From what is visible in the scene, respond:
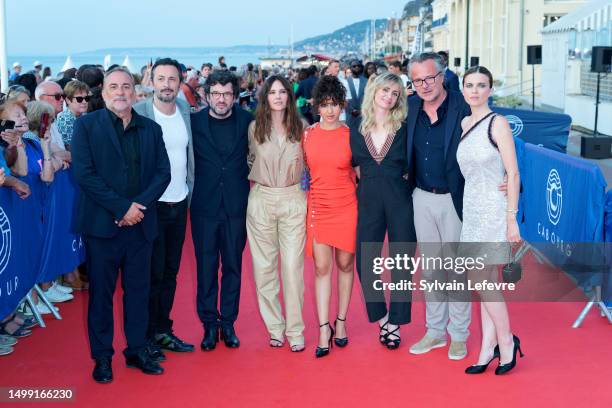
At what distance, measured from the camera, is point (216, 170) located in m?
5.36

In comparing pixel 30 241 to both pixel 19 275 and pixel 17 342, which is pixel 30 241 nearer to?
pixel 19 275

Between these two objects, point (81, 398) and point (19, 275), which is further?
point (19, 275)

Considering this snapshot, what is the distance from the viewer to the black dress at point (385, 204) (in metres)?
5.21

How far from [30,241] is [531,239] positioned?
483 centimetres

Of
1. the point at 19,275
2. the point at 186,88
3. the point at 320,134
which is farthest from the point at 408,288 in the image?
the point at 186,88

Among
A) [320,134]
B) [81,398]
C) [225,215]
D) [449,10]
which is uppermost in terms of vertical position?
[449,10]

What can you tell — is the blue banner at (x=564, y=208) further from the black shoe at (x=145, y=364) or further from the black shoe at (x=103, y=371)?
the black shoe at (x=103, y=371)

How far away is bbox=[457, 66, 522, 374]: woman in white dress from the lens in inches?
185

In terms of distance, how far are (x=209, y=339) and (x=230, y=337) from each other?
0.16 m

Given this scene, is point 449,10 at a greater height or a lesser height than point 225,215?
greater

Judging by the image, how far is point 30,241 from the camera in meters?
5.95

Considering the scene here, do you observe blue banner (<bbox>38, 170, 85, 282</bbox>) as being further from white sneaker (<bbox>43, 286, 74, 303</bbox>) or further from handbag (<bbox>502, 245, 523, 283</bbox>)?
handbag (<bbox>502, 245, 523, 283</bbox>)

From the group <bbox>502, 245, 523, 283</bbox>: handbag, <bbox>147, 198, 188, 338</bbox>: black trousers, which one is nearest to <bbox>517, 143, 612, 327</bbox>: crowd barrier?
<bbox>502, 245, 523, 283</bbox>: handbag

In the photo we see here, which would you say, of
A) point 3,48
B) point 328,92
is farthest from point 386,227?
point 3,48
